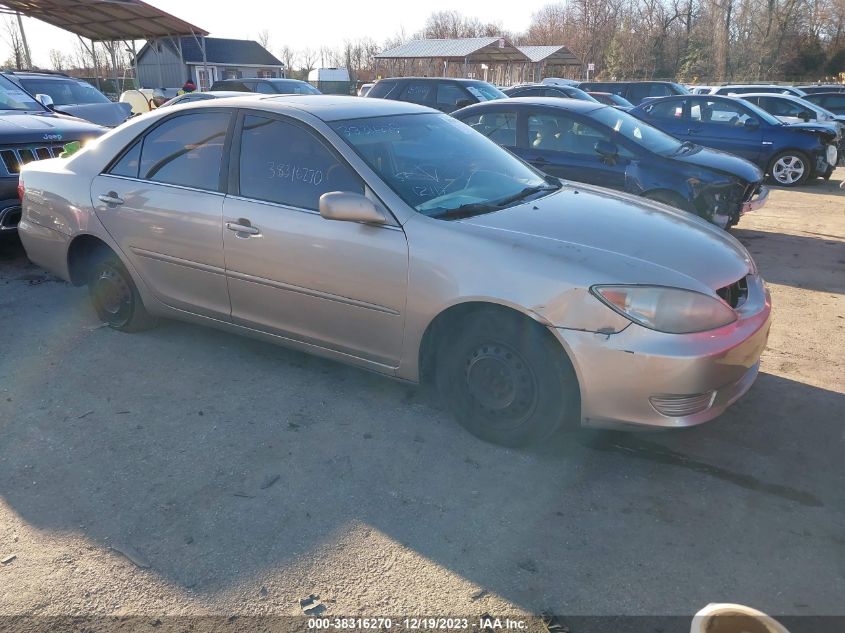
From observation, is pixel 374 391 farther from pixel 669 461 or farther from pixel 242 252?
pixel 669 461

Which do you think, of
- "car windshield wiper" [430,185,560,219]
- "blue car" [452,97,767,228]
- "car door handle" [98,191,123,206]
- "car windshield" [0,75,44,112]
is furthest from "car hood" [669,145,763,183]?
"car windshield" [0,75,44,112]

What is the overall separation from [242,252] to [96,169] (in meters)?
1.48

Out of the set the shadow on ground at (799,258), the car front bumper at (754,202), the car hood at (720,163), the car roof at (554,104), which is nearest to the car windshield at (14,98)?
the car roof at (554,104)

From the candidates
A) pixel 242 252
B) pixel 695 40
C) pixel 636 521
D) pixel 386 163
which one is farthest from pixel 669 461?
pixel 695 40

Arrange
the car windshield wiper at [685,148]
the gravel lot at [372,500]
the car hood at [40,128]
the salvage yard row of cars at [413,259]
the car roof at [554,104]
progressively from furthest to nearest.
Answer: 1. the car windshield wiper at [685,148]
2. the car roof at [554,104]
3. the car hood at [40,128]
4. the salvage yard row of cars at [413,259]
5. the gravel lot at [372,500]

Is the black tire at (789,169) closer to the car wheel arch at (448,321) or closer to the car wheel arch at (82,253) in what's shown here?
the car wheel arch at (448,321)

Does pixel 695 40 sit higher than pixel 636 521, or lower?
higher

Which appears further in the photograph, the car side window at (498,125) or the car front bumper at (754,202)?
the car side window at (498,125)

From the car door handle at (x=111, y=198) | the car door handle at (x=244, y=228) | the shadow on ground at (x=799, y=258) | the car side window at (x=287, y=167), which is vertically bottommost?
the shadow on ground at (x=799, y=258)

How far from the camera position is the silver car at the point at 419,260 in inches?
116

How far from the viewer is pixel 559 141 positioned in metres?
7.22

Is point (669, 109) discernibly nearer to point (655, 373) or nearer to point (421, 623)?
point (655, 373)

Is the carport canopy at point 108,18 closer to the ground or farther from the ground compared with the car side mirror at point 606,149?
farther from the ground

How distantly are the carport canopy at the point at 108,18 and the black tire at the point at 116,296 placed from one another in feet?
58.3
